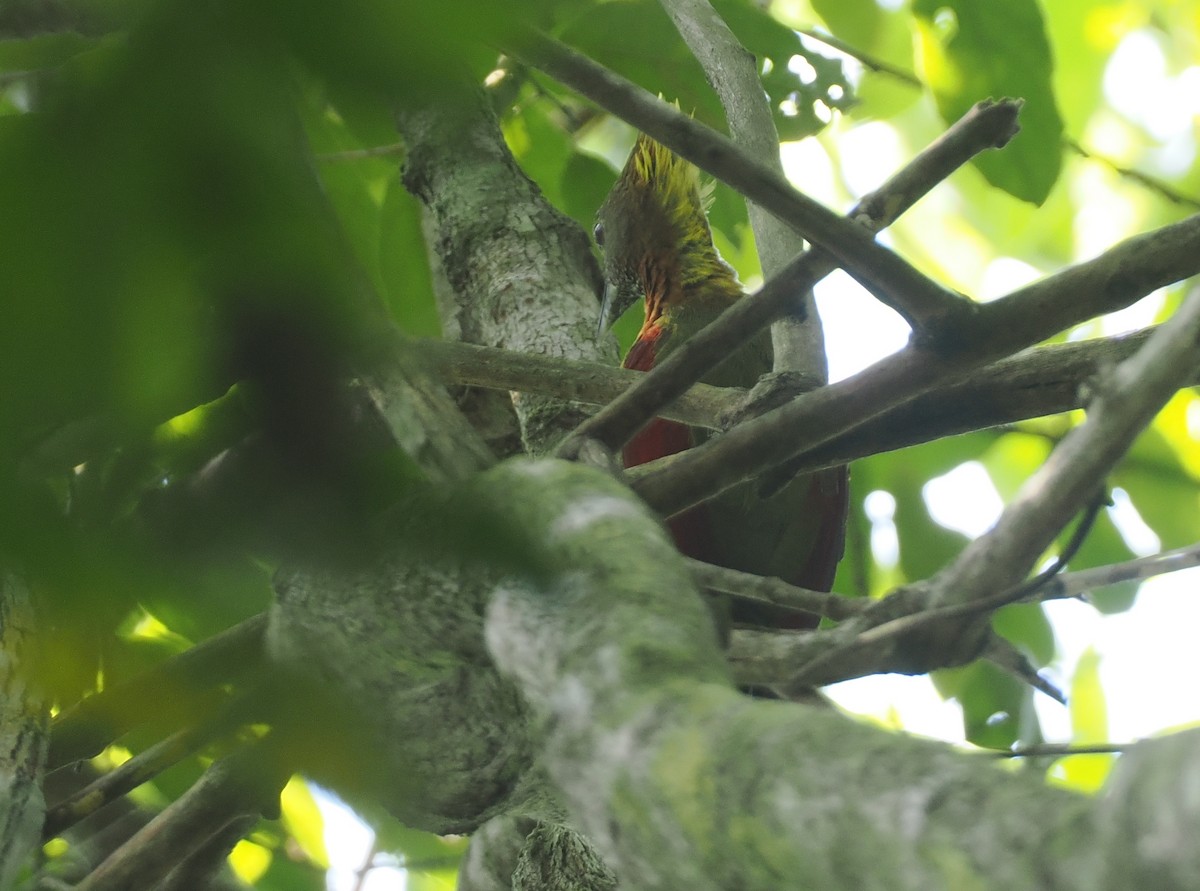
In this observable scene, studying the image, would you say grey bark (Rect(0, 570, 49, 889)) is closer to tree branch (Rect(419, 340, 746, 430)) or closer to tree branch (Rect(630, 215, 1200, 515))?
tree branch (Rect(630, 215, 1200, 515))

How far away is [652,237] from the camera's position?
2.90 metres

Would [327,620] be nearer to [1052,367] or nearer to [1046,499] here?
[1046,499]

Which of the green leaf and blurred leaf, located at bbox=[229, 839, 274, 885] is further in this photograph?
blurred leaf, located at bbox=[229, 839, 274, 885]

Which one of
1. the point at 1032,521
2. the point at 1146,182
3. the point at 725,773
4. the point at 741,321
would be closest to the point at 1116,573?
the point at 1032,521

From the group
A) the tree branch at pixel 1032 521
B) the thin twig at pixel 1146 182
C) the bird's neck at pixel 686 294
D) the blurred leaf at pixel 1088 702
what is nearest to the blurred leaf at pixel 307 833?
the bird's neck at pixel 686 294

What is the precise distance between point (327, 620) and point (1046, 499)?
483 millimetres

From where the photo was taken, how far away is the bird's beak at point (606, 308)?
7.33 ft

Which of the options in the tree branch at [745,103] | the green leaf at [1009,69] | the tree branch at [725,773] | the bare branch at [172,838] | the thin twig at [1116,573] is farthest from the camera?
the green leaf at [1009,69]

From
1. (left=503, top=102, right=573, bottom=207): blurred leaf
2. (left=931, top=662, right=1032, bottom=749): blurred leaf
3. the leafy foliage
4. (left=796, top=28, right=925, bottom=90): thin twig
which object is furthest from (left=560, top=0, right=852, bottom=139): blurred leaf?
the leafy foliage

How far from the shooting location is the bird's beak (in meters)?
2.24

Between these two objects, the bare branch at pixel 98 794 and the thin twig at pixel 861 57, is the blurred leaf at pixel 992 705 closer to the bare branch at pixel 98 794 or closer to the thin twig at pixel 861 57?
the thin twig at pixel 861 57

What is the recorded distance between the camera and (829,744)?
513mm

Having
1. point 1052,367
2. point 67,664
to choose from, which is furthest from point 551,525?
point 1052,367

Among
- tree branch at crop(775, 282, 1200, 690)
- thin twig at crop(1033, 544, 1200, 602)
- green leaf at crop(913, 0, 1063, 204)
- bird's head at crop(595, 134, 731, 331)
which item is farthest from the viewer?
bird's head at crop(595, 134, 731, 331)
